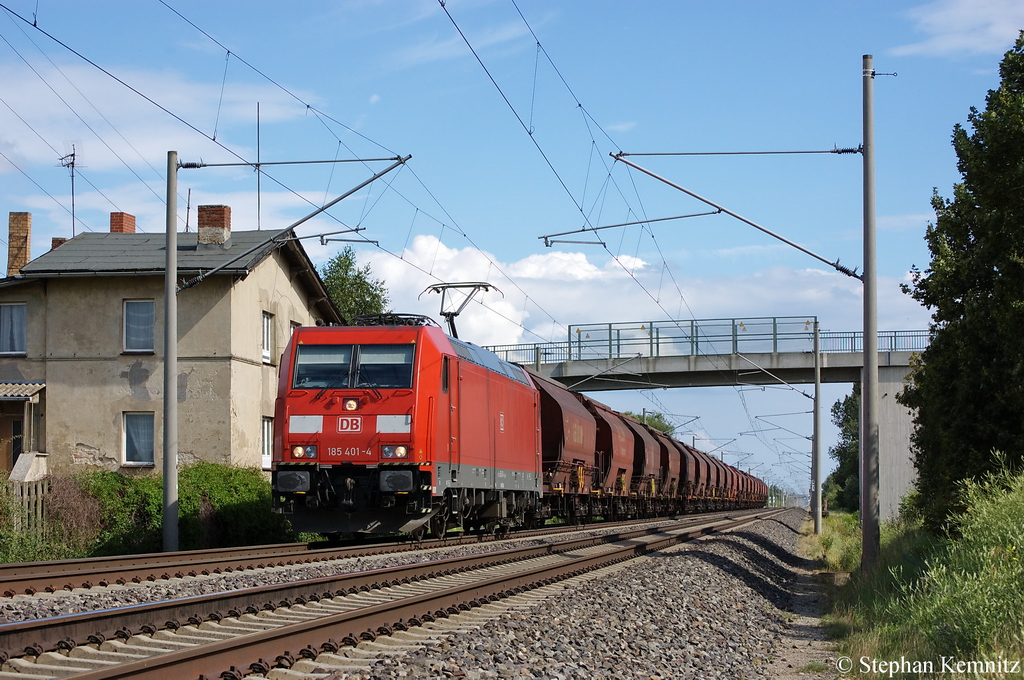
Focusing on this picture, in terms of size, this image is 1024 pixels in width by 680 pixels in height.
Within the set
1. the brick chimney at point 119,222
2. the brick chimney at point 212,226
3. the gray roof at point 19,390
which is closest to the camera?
the gray roof at point 19,390

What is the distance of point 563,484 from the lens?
1078 inches

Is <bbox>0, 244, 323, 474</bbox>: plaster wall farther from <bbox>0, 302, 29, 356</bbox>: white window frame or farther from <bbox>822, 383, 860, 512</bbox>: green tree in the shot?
<bbox>822, 383, 860, 512</bbox>: green tree

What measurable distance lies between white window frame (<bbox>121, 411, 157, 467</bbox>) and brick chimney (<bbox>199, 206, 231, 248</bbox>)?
5135 mm

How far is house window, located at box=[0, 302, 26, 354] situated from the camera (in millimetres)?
26875

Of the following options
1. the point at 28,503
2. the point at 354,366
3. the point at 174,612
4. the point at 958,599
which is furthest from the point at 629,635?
the point at 28,503

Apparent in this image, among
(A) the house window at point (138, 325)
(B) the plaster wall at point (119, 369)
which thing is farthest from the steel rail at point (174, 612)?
(A) the house window at point (138, 325)

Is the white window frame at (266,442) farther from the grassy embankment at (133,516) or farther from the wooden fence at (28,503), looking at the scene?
the wooden fence at (28,503)

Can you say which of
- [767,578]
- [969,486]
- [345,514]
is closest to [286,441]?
[345,514]

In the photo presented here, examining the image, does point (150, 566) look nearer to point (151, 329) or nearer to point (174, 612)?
point (174, 612)

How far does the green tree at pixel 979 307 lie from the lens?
1419cm

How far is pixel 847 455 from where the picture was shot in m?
110

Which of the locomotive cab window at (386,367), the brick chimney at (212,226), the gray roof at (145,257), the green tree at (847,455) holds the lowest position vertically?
the green tree at (847,455)

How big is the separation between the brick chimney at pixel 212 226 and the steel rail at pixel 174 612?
696 inches

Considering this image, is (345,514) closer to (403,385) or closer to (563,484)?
(403,385)
